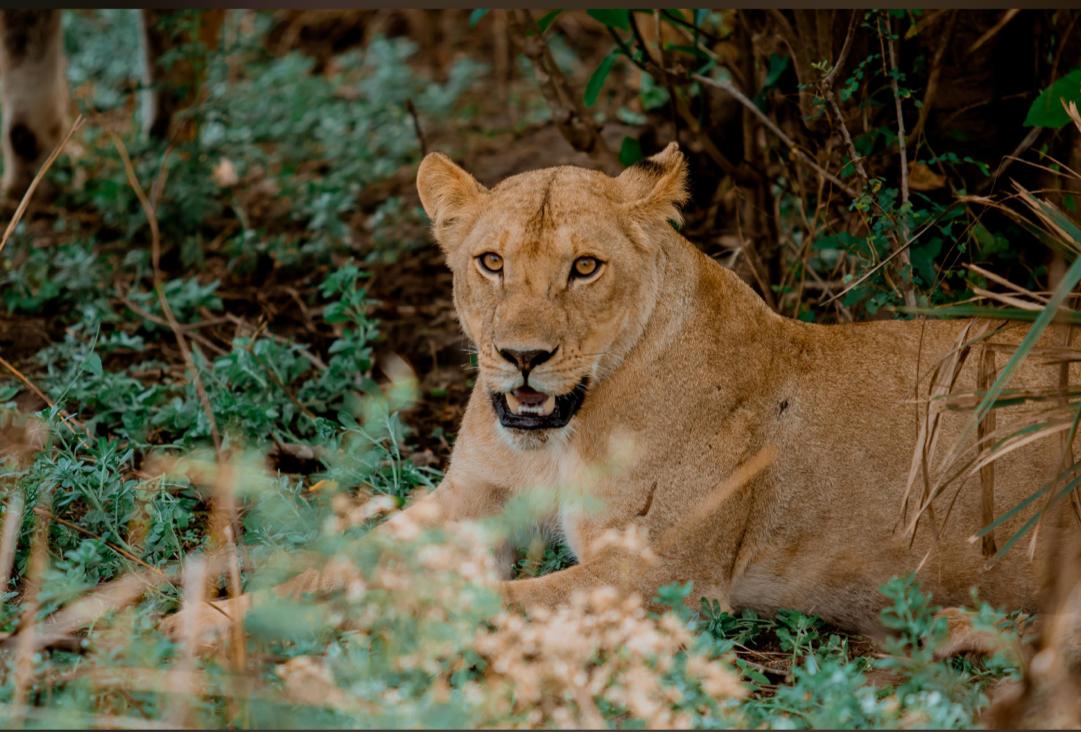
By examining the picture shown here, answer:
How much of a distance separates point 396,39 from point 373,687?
9.43m

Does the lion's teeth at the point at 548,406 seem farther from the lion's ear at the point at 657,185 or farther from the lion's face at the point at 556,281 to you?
the lion's ear at the point at 657,185

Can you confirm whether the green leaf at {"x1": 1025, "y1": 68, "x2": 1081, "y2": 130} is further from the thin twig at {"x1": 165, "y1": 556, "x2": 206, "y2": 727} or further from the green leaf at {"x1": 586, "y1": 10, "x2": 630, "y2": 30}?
the thin twig at {"x1": 165, "y1": 556, "x2": 206, "y2": 727}

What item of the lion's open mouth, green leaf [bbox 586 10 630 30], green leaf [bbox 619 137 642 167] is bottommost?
the lion's open mouth

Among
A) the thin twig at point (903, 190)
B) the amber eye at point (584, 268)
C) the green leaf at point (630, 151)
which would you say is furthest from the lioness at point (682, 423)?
the green leaf at point (630, 151)

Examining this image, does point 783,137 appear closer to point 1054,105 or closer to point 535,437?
point 1054,105

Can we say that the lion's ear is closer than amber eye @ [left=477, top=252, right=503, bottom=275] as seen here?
No

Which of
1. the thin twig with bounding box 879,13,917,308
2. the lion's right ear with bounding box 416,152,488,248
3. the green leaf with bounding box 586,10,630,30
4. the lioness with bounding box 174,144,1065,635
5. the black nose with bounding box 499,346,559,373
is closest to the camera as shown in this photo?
the black nose with bounding box 499,346,559,373

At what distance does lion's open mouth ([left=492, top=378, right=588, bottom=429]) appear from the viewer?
425 cm

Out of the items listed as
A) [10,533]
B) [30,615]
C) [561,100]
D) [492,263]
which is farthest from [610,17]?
[30,615]

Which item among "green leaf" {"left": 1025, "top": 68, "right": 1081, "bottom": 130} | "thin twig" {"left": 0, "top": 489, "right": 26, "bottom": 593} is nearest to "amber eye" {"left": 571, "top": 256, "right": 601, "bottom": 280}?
"green leaf" {"left": 1025, "top": 68, "right": 1081, "bottom": 130}

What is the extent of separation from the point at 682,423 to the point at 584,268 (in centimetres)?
60

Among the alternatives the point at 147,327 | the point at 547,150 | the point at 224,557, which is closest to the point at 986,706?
the point at 224,557

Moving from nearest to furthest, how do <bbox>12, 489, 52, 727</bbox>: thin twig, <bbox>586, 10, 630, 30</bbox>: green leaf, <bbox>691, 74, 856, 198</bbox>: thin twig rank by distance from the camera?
<bbox>12, 489, 52, 727</bbox>: thin twig → <bbox>586, 10, 630, 30</bbox>: green leaf → <bbox>691, 74, 856, 198</bbox>: thin twig

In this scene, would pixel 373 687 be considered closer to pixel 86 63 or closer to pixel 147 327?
pixel 147 327
